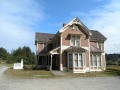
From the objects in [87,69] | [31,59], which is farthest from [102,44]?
[31,59]

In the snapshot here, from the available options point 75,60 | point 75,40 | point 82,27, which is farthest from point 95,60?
point 82,27

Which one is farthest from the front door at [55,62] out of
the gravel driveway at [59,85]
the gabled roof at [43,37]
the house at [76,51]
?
the gravel driveway at [59,85]

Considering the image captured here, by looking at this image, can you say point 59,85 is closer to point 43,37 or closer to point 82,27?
point 82,27

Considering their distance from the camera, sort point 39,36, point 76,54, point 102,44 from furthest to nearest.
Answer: point 39,36
point 102,44
point 76,54

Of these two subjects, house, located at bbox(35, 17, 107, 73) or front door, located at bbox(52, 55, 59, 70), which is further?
front door, located at bbox(52, 55, 59, 70)

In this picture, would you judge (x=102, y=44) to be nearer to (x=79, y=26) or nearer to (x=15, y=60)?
(x=79, y=26)

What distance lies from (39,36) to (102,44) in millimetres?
14678

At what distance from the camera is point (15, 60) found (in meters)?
73.9

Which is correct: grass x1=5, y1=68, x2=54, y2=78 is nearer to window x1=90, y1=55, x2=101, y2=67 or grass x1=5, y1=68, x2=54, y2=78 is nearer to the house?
the house

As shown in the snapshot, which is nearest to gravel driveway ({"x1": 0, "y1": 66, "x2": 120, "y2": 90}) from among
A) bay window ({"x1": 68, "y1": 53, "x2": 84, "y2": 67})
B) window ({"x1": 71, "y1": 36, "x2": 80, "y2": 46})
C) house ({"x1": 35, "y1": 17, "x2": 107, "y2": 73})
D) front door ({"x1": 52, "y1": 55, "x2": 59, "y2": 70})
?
bay window ({"x1": 68, "y1": 53, "x2": 84, "y2": 67})

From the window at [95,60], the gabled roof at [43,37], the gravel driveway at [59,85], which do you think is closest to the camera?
the gravel driveway at [59,85]

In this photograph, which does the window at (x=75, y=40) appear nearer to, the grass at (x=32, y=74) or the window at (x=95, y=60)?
the window at (x=95, y=60)

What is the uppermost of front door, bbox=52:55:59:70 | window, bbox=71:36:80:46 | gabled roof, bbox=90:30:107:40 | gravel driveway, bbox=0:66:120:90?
gabled roof, bbox=90:30:107:40

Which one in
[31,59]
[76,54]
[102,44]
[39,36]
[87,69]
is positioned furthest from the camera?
[31,59]
